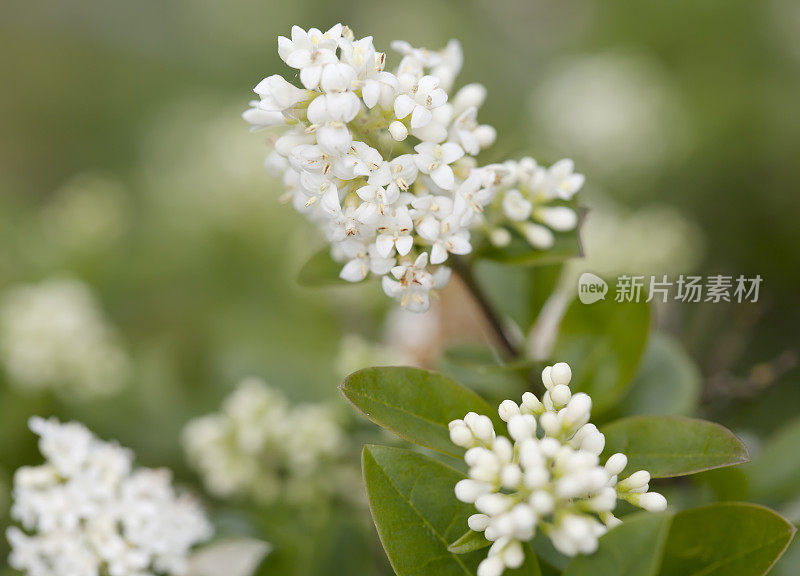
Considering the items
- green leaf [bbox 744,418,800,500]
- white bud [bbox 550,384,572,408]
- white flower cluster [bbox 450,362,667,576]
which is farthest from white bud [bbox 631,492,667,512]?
green leaf [bbox 744,418,800,500]

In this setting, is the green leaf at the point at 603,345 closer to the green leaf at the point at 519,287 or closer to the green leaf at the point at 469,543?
the green leaf at the point at 519,287

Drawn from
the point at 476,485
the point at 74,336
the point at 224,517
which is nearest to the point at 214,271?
the point at 74,336

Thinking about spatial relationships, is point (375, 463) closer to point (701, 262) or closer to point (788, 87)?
point (701, 262)

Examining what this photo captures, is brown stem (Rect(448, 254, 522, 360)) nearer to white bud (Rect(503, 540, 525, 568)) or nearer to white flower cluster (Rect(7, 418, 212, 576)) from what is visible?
white bud (Rect(503, 540, 525, 568))

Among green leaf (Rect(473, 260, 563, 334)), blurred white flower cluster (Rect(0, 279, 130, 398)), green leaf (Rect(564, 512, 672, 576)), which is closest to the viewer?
green leaf (Rect(564, 512, 672, 576))

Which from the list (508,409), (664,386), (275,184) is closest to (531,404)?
(508,409)

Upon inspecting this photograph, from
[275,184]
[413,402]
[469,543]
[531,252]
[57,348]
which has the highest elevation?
[275,184]

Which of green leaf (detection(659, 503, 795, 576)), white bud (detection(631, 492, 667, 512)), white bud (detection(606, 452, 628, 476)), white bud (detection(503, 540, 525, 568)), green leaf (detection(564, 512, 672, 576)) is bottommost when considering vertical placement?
green leaf (detection(659, 503, 795, 576))

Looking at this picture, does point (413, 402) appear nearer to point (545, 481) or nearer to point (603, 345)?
point (545, 481)
